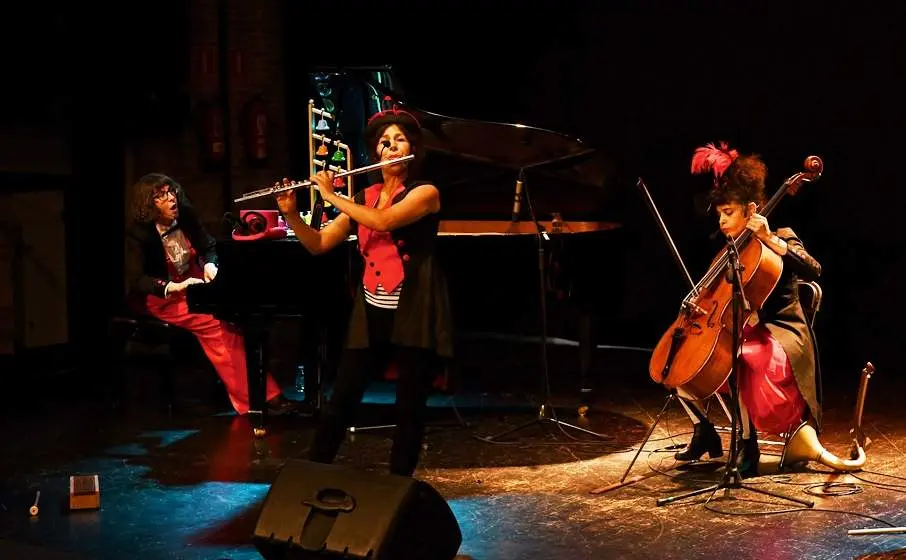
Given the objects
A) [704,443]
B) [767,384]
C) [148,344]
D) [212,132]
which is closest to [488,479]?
[704,443]

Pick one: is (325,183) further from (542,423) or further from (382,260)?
(542,423)

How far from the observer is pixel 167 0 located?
7.78m

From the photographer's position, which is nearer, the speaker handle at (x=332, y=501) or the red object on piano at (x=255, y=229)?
the speaker handle at (x=332, y=501)

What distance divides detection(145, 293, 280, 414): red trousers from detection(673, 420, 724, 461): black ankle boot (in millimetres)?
2217

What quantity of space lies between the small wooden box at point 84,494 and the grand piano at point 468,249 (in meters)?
1.26

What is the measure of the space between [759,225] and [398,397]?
1527 mm

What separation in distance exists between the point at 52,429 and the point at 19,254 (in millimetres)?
1425

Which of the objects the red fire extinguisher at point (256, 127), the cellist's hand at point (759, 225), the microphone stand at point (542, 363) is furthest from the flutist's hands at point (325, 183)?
the red fire extinguisher at point (256, 127)

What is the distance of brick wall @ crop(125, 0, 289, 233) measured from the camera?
7.82 meters

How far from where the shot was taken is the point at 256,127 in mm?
7797

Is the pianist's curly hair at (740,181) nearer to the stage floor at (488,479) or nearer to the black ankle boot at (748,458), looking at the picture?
the black ankle boot at (748,458)

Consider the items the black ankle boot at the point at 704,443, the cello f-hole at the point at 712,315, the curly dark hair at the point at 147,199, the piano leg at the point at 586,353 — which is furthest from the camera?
the curly dark hair at the point at 147,199

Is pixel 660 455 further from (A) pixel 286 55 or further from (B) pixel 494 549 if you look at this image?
(A) pixel 286 55

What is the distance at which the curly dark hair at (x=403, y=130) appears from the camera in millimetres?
4312
